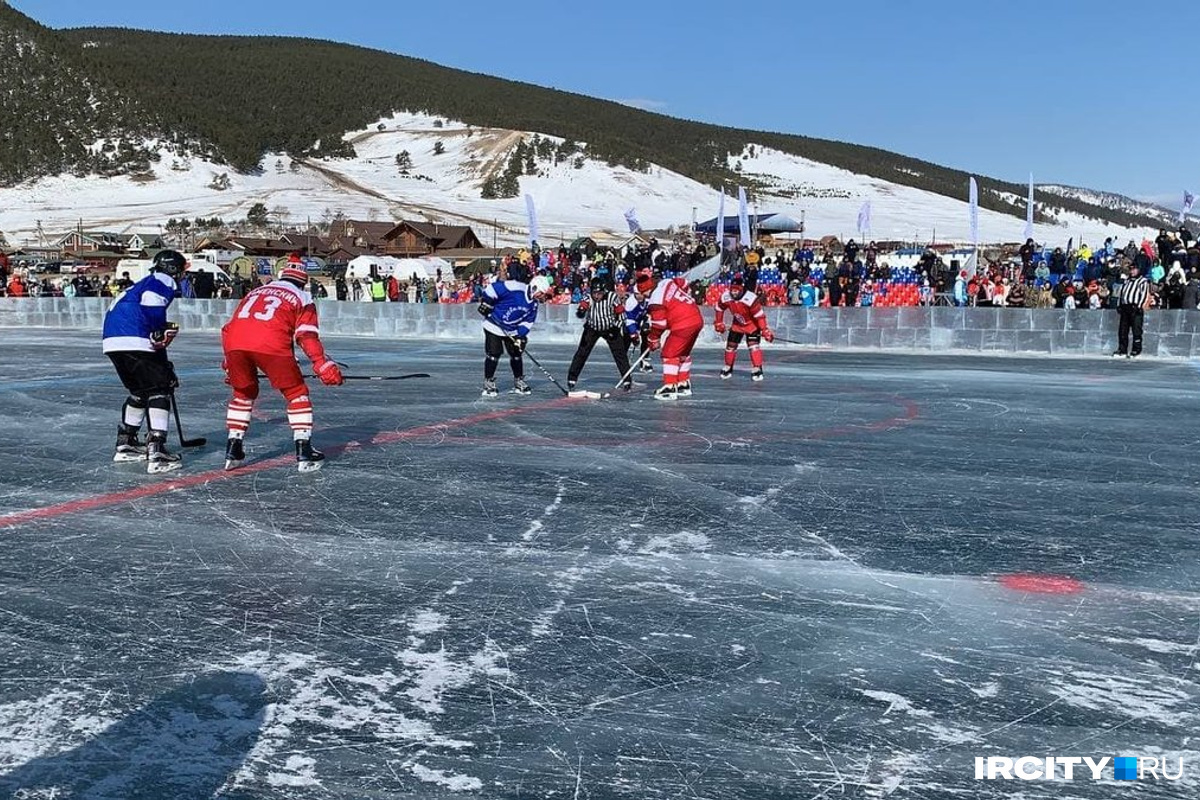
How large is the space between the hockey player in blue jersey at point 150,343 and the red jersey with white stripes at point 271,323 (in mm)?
505

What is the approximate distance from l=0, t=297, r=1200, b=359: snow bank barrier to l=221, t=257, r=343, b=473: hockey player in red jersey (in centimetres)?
1431

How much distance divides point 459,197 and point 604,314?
115 meters

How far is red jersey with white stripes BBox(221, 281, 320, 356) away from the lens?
307 inches

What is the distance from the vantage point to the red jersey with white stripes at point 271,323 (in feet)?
25.6

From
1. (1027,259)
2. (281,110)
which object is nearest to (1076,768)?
(1027,259)

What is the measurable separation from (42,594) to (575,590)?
2.46 meters

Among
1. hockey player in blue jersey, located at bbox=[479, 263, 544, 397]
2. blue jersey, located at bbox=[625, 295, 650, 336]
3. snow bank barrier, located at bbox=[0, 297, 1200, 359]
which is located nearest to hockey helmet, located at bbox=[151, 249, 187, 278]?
hockey player in blue jersey, located at bbox=[479, 263, 544, 397]

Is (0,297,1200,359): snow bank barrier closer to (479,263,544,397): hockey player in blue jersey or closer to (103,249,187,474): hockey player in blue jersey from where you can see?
(479,263,544,397): hockey player in blue jersey

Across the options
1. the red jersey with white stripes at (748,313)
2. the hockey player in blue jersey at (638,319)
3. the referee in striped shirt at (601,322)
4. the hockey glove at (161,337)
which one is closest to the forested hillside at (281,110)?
the hockey player in blue jersey at (638,319)

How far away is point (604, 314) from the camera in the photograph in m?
13.5

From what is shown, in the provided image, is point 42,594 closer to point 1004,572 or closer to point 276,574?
point 276,574

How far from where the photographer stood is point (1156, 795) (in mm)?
3121

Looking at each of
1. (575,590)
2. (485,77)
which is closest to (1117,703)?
(575,590)

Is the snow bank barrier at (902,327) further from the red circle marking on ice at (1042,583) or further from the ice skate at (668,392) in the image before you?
the red circle marking on ice at (1042,583)
